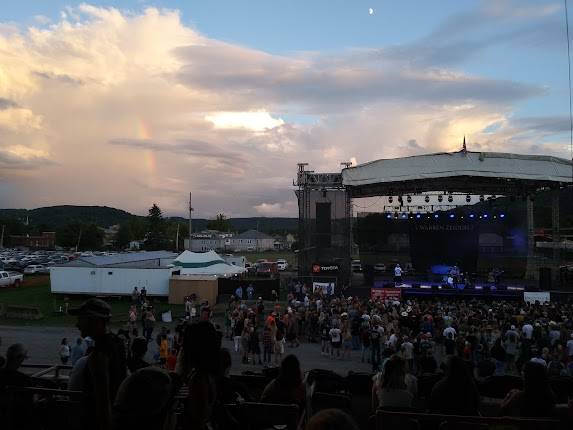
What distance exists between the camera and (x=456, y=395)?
15.7ft

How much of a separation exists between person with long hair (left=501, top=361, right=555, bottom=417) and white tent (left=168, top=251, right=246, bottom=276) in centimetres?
2737

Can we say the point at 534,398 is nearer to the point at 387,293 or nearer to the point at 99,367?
the point at 99,367

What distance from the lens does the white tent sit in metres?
31.3

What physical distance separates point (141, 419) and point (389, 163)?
2616cm

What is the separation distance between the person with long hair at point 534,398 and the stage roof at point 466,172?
895 inches

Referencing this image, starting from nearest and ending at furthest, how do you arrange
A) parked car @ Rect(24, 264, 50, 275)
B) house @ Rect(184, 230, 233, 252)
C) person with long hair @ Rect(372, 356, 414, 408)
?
person with long hair @ Rect(372, 356, 414, 408) → parked car @ Rect(24, 264, 50, 275) → house @ Rect(184, 230, 233, 252)

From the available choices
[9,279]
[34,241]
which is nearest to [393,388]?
[9,279]

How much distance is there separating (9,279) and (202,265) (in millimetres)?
13513

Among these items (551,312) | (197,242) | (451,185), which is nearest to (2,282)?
→ (451,185)

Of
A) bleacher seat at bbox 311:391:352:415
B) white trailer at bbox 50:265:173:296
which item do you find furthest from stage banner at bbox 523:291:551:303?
bleacher seat at bbox 311:391:352:415

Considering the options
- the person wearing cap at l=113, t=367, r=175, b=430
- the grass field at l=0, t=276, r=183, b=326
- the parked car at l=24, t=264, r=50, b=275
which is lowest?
the grass field at l=0, t=276, r=183, b=326

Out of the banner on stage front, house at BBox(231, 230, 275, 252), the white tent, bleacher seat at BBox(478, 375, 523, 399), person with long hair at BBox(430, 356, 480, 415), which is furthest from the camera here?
house at BBox(231, 230, 275, 252)

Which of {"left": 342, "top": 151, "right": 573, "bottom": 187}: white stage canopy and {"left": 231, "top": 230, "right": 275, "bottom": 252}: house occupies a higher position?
{"left": 342, "top": 151, "right": 573, "bottom": 187}: white stage canopy

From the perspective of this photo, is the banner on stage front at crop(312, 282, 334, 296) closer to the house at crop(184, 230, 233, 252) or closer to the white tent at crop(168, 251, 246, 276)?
the white tent at crop(168, 251, 246, 276)
